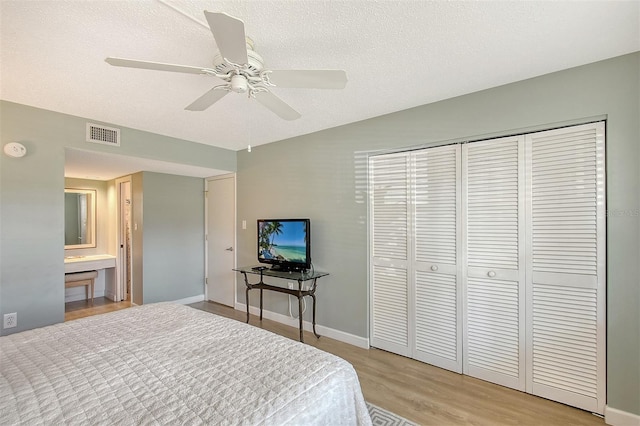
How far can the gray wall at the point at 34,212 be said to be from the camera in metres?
2.61

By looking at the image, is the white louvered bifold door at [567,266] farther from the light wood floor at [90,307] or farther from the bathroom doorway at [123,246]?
the bathroom doorway at [123,246]

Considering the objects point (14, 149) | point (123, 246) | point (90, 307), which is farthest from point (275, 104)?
point (90, 307)

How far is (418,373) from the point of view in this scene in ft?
8.61

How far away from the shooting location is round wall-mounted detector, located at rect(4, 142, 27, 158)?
8.48 ft

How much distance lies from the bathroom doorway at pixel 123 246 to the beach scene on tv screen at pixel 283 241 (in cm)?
261

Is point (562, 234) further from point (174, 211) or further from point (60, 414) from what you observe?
point (174, 211)

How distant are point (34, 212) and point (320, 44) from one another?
118 inches

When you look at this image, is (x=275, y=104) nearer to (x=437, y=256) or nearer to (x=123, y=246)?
(x=437, y=256)

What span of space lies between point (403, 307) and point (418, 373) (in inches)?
23.0

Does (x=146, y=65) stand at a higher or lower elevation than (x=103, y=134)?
lower

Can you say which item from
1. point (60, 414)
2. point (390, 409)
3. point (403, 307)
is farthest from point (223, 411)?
point (403, 307)

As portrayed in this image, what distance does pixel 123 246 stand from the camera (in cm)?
495

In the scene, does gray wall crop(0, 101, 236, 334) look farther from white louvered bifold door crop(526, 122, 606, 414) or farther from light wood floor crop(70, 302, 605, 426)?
white louvered bifold door crop(526, 122, 606, 414)

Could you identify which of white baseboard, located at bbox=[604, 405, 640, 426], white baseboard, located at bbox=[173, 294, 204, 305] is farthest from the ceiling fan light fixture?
white baseboard, located at bbox=[173, 294, 204, 305]
